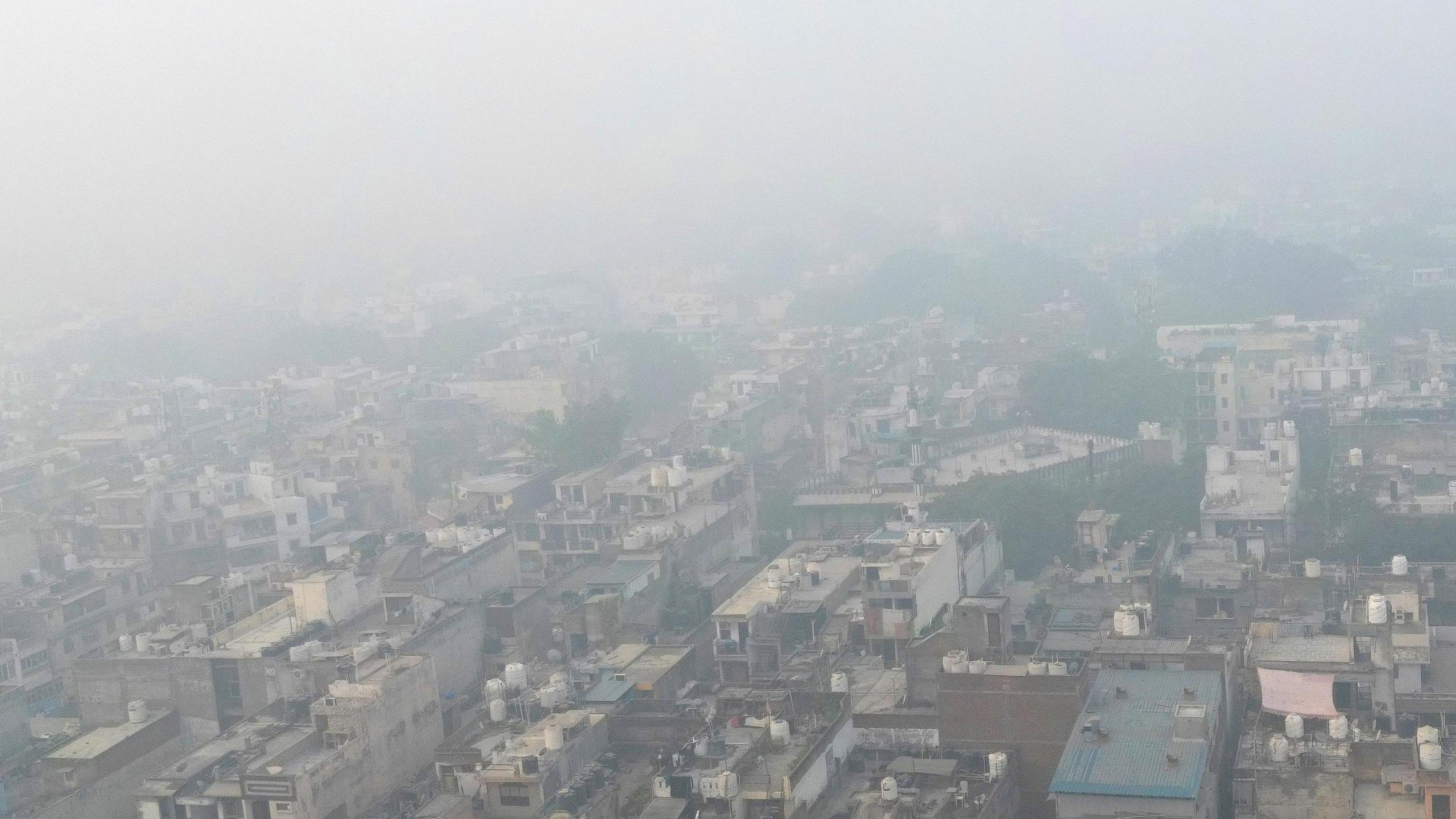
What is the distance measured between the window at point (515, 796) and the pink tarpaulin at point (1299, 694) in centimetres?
533

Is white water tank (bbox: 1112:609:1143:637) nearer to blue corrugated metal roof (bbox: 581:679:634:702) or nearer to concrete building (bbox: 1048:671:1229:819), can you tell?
concrete building (bbox: 1048:671:1229:819)

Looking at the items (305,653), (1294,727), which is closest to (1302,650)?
(1294,727)

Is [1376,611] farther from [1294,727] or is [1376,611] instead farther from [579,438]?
[579,438]

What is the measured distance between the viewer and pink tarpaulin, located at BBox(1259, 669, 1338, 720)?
11.9 meters

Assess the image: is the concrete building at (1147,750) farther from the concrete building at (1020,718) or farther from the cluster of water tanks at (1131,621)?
the cluster of water tanks at (1131,621)

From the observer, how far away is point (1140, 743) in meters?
11.3

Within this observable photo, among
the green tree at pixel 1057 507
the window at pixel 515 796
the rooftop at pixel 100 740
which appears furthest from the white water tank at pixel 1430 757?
the rooftop at pixel 100 740

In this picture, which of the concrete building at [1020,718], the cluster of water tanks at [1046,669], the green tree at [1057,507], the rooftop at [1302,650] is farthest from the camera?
the green tree at [1057,507]

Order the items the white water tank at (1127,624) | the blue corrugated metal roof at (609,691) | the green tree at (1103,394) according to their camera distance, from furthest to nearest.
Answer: the green tree at (1103,394), the white water tank at (1127,624), the blue corrugated metal roof at (609,691)

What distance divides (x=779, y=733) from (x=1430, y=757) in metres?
4.28

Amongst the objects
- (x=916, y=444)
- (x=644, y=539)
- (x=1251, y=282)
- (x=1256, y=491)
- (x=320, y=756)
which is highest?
(x=1251, y=282)

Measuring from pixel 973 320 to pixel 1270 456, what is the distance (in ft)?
65.6

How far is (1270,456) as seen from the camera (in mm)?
18938

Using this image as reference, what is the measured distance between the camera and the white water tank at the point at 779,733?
38.9 ft
